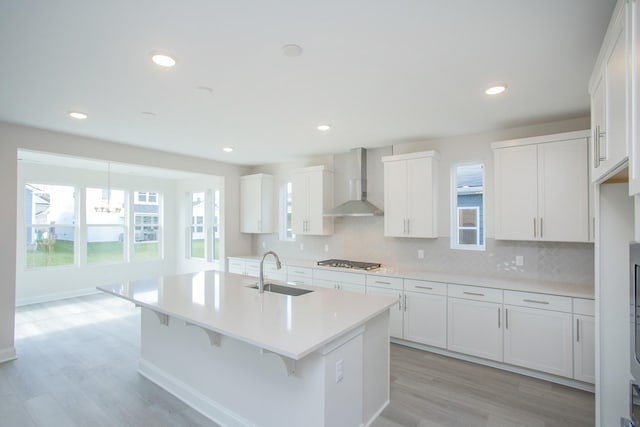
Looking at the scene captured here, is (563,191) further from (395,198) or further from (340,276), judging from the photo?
(340,276)

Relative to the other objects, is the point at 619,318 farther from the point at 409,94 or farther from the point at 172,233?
the point at 172,233

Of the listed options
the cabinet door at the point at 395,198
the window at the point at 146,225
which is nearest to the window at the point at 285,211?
the cabinet door at the point at 395,198

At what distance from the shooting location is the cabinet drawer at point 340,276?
419cm

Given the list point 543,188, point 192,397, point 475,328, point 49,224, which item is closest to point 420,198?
point 543,188

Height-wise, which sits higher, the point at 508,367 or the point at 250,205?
the point at 250,205

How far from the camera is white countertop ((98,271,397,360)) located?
1.74 metres

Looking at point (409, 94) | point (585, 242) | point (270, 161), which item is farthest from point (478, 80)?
point (270, 161)

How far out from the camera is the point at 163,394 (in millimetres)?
2783

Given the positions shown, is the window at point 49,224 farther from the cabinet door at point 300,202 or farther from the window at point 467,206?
the window at point 467,206

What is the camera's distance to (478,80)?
241 centimetres

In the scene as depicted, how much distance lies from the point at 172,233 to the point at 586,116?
8141 millimetres

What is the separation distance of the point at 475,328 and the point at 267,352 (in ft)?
7.96

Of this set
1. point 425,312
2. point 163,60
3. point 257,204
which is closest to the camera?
point 163,60

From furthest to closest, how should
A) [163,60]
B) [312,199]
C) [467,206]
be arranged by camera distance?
[312,199]
[467,206]
[163,60]
